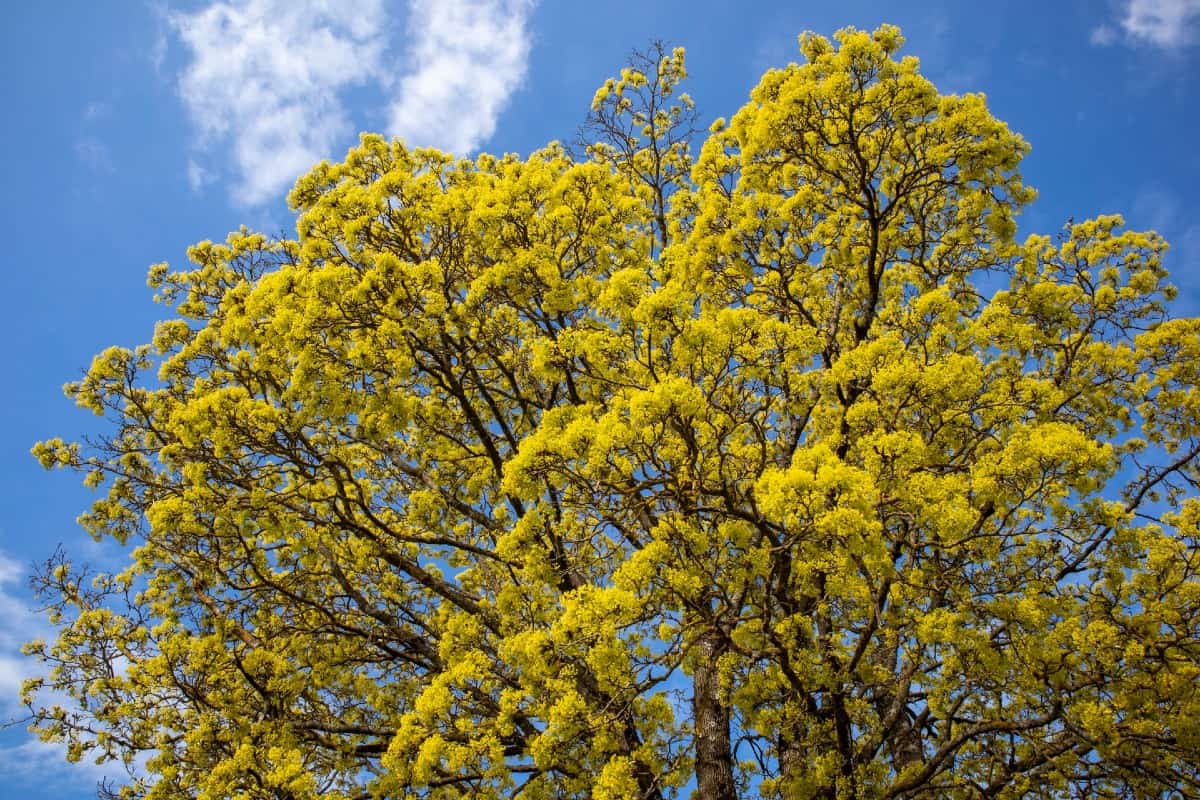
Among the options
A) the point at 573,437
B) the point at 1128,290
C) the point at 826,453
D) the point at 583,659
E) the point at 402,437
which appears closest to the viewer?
the point at 826,453

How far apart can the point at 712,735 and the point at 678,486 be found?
3479mm

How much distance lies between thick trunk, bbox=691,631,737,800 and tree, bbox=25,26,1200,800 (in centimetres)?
6

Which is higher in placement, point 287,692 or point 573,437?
point 573,437

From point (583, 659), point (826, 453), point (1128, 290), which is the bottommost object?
point (583, 659)

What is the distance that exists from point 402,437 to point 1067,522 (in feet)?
26.8

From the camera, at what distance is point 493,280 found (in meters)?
8.71

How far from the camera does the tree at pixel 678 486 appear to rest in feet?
21.7

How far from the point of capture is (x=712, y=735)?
8.79 metres

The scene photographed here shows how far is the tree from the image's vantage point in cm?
663

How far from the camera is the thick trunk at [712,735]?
8.45 metres

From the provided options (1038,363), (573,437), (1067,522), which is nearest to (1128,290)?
(1038,363)

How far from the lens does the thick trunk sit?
8.45 m

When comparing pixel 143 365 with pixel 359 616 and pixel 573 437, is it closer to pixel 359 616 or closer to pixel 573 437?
pixel 359 616

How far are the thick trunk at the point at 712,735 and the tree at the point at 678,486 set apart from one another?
61 mm
